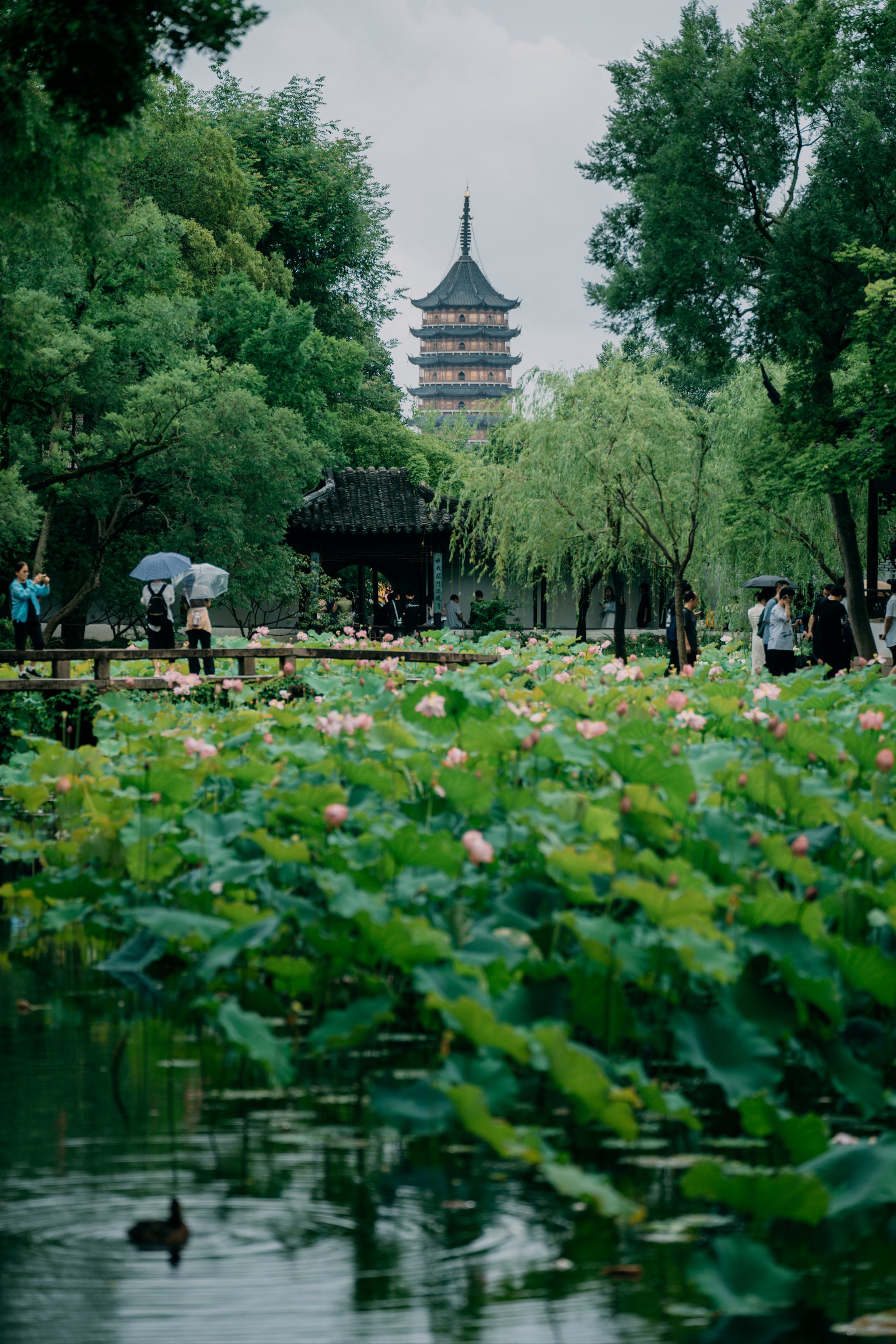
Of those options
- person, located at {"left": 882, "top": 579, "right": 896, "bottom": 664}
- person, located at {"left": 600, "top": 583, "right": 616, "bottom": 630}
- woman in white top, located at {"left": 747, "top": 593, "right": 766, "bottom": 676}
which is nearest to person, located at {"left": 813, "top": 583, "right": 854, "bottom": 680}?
woman in white top, located at {"left": 747, "top": 593, "right": 766, "bottom": 676}

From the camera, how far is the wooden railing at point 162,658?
Result: 991cm

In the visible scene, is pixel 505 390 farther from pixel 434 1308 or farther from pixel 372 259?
pixel 434 1308

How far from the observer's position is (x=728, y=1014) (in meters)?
2.99

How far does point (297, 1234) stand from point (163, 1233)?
242 mm

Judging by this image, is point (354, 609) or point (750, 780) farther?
point (354, 609)

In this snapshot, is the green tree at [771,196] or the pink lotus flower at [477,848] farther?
the green tree at [771,196]

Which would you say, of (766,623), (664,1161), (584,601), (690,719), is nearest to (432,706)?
(690,719)

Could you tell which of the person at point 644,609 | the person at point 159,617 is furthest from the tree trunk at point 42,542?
the person at point 644,609

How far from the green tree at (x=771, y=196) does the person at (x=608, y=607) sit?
557 cm

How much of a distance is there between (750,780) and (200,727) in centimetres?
326

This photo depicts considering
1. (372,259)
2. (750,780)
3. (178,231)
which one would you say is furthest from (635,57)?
(750,780)

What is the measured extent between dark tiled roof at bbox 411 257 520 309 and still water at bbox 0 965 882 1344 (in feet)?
232

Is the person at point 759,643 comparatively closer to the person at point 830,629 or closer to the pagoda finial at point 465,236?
the person at point 830,629

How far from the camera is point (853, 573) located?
65.9ft
